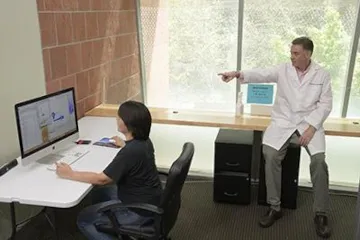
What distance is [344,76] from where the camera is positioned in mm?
3971

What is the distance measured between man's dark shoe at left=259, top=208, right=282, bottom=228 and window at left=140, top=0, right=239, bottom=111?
1632 mm

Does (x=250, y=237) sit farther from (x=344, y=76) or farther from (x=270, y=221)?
(x=344, y=76)

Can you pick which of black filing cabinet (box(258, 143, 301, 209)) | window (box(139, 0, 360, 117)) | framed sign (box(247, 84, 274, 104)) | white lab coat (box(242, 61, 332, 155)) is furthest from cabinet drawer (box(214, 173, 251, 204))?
window (box(139, 0, 360, 117))

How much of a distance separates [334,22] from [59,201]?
10.2 feet

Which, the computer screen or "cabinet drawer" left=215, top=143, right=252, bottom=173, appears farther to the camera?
"cabinet drawer" left=215, top=143, right=252, bottom=173

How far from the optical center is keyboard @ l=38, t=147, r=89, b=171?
2.27 metres

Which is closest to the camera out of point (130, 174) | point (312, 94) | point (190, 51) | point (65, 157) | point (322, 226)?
point (130, 174)

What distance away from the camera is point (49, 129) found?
7.45 feet

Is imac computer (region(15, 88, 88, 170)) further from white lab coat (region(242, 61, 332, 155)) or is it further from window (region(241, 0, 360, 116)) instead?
window (region(241, 0, 360, 116))

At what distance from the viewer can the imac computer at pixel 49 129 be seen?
2.07m

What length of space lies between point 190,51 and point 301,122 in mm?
1749

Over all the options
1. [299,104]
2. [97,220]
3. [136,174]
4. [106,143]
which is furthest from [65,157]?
[299,104]

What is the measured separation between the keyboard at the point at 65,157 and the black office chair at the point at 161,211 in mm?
459

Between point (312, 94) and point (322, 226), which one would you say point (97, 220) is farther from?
point (312, 94)
